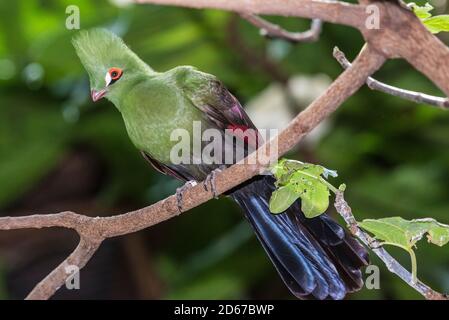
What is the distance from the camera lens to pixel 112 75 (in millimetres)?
1676

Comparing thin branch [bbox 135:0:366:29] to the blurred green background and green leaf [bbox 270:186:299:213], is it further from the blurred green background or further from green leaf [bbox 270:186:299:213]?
the blurred green background

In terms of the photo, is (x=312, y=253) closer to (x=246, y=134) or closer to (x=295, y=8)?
(x=246, y=134)

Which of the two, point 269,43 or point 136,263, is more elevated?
point 269,43

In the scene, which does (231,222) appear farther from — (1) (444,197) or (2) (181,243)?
(1) (444,197)

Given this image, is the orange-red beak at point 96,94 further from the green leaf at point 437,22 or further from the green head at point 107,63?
the green leaf at point 437,22

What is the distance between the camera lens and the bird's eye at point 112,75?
5.44 ft

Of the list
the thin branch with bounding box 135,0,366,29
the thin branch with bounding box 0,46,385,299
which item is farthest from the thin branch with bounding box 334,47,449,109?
the thin branch with bounding box 0,46,385,299

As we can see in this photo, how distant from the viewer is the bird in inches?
64.9

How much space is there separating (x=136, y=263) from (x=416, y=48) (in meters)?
2.89

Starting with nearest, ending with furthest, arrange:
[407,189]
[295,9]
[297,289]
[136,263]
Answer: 1. [295,9]
2. [297,289]
3. [407,189]
4. [136,263]

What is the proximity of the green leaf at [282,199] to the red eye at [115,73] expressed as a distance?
1.58 feet

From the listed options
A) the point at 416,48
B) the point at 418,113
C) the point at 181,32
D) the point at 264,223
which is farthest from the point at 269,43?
the point at 416,48

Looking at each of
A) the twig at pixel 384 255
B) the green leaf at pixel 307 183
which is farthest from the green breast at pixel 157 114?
the twig at pixel 384 255
